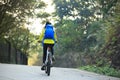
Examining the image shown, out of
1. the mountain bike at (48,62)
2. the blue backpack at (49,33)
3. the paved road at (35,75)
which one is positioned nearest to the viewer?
the paved road at (35,75)

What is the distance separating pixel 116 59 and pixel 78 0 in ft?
99.5

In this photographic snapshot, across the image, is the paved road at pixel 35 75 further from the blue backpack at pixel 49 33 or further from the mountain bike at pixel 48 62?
the blue backpack at pixel 49 33

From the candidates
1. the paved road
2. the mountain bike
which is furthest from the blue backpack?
the paved road

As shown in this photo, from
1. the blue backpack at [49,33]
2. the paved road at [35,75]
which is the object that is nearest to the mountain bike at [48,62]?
the paved road at [35,75]

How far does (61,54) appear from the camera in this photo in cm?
4716

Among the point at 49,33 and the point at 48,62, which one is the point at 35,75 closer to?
the point at 48,62

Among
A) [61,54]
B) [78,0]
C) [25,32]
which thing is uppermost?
[78,0]

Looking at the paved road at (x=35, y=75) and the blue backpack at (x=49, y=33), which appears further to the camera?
the blue backpack at (x=49, y=33)

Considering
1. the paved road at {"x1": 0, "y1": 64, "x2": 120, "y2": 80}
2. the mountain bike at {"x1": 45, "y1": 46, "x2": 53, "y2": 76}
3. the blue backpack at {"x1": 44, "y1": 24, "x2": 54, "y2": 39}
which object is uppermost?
the blue backpack at {"x1": 44, "y1": 24, "x2": 54, "y2": 39}

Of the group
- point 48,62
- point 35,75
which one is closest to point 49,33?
point 48,62

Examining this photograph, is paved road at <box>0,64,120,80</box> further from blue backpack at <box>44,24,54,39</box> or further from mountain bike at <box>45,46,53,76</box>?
blue backpack at <box>44,24,54,39</box>

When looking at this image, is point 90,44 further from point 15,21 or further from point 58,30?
point 15,21

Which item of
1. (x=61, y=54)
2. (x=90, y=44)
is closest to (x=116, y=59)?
(x=90, y=44)

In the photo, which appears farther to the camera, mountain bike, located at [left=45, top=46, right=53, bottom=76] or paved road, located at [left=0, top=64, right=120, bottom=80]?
mountain bike, located at [left=45, top=46, right=53, bottom=76]
